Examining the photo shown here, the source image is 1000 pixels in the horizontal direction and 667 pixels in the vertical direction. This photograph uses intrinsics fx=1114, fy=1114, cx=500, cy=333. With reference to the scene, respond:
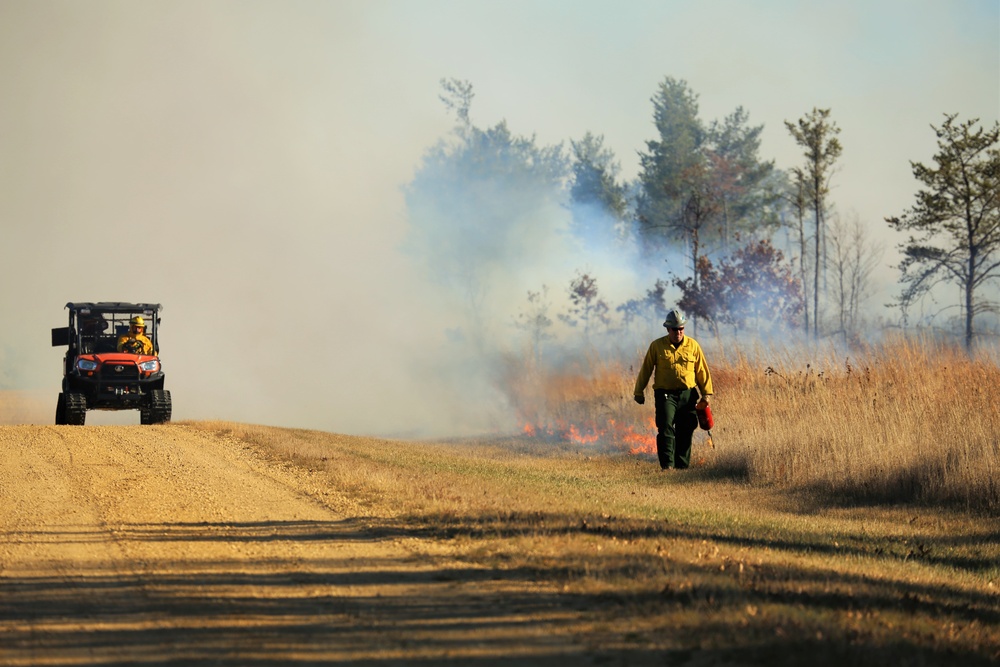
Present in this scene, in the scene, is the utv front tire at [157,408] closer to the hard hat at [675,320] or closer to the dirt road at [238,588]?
the dirt road at [238,588]

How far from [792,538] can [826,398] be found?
7.01 m

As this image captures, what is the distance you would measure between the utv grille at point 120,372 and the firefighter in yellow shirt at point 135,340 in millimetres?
412

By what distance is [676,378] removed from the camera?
15.0 meters

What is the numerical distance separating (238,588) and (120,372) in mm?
15823

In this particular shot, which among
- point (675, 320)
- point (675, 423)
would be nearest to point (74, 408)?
point (675, 423)

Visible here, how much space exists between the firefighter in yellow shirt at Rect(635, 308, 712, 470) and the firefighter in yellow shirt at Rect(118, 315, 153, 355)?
11.4 meters

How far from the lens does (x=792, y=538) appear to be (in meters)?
10.4

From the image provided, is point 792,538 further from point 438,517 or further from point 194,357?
point 194,357

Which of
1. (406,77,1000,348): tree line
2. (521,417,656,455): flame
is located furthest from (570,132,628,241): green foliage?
(521,417,656,455): flame

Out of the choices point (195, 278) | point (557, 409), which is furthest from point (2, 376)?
point (557, 409)

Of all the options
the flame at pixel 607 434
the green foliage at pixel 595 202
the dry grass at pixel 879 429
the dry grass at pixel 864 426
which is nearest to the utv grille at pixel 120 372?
the flame at pixel 607 434

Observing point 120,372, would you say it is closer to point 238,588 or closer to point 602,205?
point 238,588

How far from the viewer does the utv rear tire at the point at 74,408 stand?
21438mm

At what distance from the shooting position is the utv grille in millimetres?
21750
